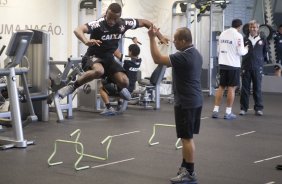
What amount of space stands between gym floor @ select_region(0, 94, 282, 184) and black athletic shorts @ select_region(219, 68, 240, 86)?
0.64 meters

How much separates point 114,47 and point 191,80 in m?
1.68

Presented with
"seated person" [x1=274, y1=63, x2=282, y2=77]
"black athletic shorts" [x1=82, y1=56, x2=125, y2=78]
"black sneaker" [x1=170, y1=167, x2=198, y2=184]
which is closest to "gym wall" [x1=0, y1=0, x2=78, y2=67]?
"black athletic shorts" [x1=82, y1=56, x2=125, y2=78]

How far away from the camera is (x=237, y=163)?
17.6 ft

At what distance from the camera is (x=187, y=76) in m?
4.57

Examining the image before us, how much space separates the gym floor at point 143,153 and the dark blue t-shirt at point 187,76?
760 mm

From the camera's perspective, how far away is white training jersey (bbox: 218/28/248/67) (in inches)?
328

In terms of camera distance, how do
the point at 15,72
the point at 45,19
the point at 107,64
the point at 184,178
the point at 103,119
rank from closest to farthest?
the point at 184,178
the point at 107,64
the point at 15,72
the point at 103,119
the point at 45,19

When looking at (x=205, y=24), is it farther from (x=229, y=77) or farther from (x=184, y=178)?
(x=184, y=178)

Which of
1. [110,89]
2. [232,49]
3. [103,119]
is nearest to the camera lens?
[232,49]

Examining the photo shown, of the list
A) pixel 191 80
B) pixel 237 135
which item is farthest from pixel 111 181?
pixel 237 135

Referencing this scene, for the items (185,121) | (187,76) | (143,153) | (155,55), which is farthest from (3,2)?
(185,121)

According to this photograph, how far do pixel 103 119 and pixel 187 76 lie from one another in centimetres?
415

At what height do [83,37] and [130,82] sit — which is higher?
[83,37]

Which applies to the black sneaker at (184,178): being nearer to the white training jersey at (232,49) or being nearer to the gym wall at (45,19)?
the white training jersey at (232,49)
